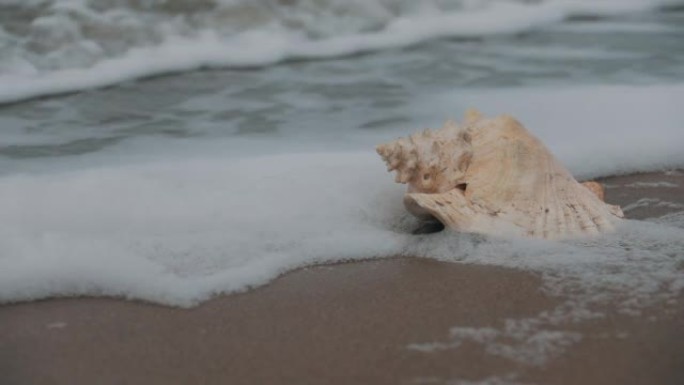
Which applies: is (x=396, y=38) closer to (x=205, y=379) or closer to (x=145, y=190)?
(x=145, y=190)

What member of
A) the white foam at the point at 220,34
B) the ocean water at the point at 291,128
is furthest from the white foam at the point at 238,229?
the white foam at the point at 220,34

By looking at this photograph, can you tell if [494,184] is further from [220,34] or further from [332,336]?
[220,34]

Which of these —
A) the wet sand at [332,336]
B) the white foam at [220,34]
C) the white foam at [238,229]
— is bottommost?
the wet sand at [332,336]

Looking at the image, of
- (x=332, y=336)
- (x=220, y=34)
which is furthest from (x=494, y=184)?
(x=220, y=34)

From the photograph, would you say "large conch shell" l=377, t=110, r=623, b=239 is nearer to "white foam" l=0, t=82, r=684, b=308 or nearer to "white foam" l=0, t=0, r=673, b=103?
"white foam" l=0, t=82, r=684, b=308

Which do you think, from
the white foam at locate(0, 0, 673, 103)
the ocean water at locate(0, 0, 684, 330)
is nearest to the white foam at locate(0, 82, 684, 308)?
the ocean water at locate(0, 0, 684, 330)

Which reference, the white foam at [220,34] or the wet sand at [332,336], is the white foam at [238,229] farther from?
the white foam at [220,34]
